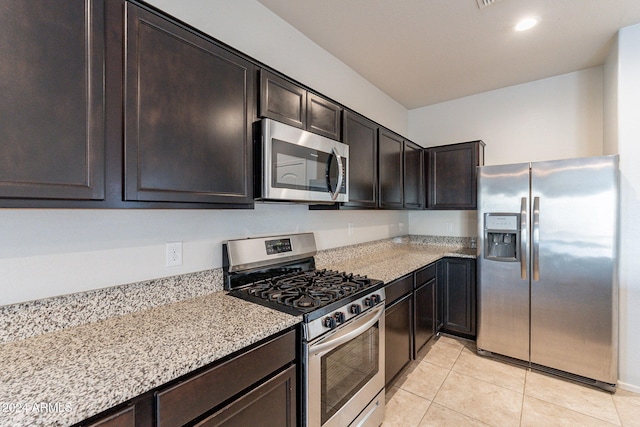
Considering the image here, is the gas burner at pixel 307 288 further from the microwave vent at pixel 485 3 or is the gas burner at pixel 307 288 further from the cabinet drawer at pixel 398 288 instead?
the microwave vent at pixel 485 3

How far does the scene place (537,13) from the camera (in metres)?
2.05

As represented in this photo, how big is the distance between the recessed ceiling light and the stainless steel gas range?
2187 mm

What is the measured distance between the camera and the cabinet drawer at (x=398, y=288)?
2002mm

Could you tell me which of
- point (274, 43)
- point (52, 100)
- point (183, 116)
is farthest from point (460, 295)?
point (52, 100)

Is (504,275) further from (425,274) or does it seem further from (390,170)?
(390,170)

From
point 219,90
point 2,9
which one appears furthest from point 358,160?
point 2,9

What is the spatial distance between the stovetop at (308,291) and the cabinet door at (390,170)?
928 mm

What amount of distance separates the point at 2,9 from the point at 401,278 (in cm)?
229

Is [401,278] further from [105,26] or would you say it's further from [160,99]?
[105,26]

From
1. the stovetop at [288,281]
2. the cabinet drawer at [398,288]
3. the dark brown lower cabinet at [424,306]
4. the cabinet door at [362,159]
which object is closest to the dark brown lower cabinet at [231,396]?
the stovetop at [288,281]

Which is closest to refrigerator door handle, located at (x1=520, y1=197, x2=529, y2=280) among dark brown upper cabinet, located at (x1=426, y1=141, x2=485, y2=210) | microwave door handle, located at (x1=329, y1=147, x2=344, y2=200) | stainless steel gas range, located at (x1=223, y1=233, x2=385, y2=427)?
dark brown upper cabinet, located at (x1=426, y1=141, x2=485, y2=210)

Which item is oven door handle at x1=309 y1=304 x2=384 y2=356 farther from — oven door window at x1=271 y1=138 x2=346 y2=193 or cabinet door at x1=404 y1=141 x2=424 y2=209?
cabinet door at x1=404 y1=141 x2=424 y2=209

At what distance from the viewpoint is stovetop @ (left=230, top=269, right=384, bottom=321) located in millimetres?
1397

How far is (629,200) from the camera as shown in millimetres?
2221
